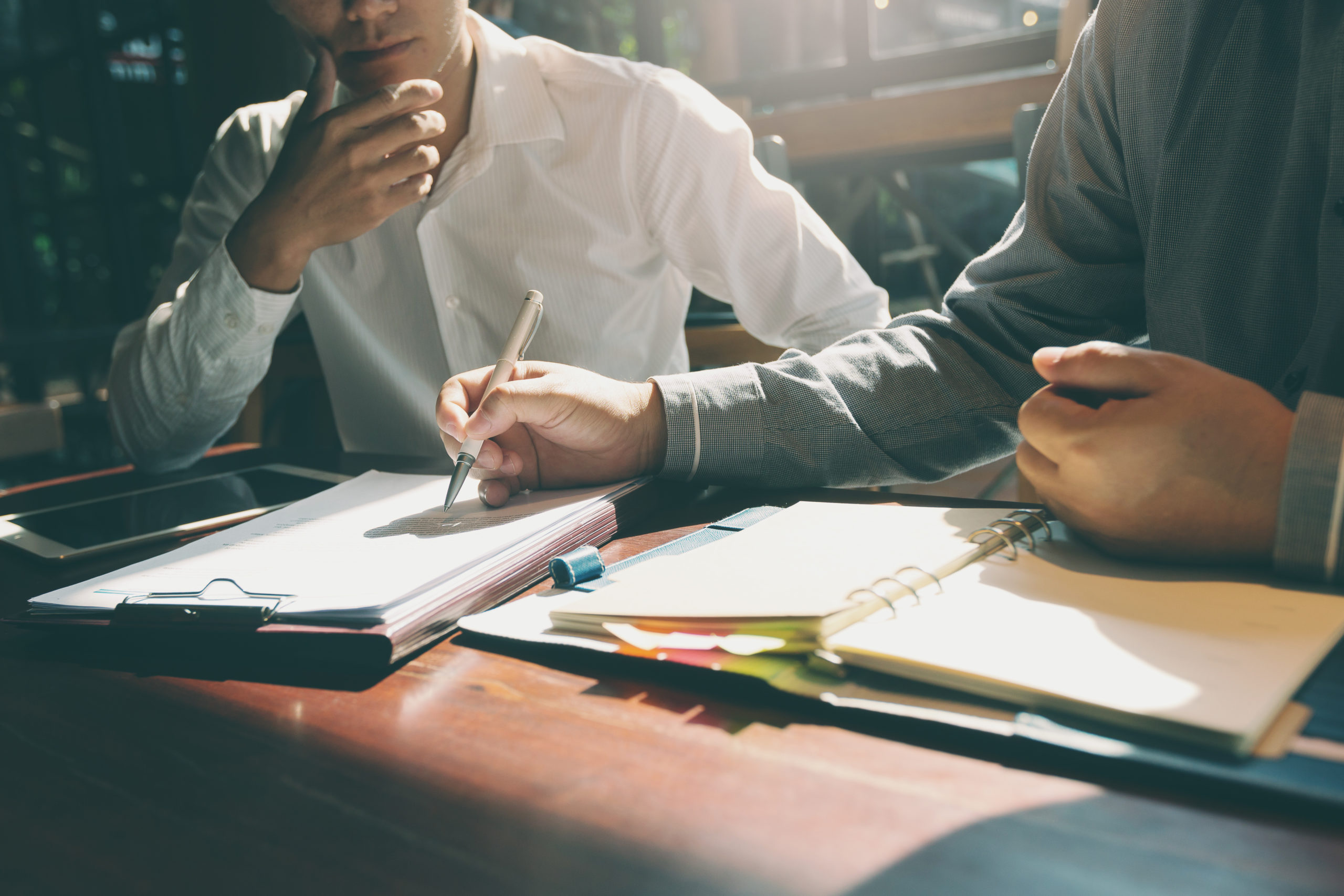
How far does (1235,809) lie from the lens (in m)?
0.29

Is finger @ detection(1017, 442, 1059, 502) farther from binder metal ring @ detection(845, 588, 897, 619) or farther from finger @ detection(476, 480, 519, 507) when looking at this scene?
finger @ detection(476, 480, 519, 507)

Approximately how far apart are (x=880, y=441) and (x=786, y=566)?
0.31 metres

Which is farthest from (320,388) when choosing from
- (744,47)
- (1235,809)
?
(744,47)

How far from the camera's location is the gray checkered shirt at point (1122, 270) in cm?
67

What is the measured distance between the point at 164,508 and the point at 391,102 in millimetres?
539

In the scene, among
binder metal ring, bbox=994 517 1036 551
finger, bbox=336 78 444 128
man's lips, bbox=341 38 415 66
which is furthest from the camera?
man's lips, bbox=341 38 415 66

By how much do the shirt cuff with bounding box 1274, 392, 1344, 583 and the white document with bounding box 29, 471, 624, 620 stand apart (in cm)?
44

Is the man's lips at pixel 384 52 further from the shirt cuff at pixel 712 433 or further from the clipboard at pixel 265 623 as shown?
the clipboard at pixel 265 623

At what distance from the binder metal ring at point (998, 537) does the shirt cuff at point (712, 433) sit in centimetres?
25

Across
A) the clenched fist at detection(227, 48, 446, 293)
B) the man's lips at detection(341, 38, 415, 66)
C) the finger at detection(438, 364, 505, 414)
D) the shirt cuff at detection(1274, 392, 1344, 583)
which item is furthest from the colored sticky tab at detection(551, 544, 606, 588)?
the man's lips at detection(341, 38, 415, 66)

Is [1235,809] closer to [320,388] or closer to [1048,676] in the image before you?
[1048,676]

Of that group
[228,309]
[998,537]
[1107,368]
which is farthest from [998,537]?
[228,309]

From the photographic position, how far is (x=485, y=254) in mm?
1303

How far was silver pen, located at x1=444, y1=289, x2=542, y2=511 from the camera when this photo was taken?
2.33 feet
